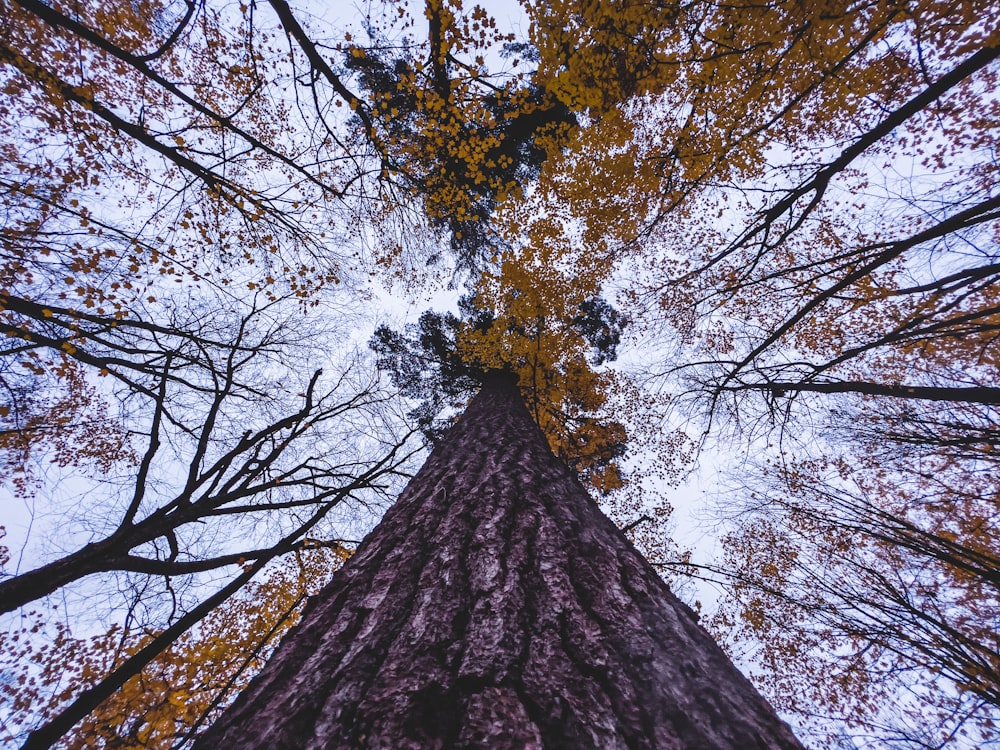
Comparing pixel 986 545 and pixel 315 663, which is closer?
pixel 315 663

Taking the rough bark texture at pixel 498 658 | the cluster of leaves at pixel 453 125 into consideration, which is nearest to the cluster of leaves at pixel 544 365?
the cluster of leaves at pixel 453 125

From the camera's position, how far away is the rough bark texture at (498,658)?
3.46 feet

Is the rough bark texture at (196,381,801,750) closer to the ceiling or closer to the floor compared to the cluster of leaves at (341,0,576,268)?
closer to the floor

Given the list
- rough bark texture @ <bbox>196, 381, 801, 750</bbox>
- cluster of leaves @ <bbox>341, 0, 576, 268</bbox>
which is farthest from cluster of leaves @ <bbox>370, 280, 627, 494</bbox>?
rough bark texture @ <bbox>196, 381, 801, 750</bbox>

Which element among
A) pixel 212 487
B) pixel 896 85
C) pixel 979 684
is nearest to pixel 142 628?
pixel 212 487

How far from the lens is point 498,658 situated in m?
1.28

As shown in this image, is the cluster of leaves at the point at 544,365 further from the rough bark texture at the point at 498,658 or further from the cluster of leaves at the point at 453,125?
the rough bark texture at the point at 498,658

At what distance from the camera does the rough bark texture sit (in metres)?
1.05

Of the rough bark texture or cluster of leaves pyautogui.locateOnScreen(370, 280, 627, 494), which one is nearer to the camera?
the rough bark texture

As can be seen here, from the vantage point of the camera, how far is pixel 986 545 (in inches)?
222

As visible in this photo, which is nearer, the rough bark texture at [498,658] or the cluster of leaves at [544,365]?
the rough bark texture at [498,658]

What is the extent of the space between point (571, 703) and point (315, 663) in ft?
3.15

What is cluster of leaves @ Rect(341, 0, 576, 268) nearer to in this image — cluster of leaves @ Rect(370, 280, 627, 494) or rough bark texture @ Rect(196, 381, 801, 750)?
cluster of leaves @ Rect(370, 280, 627, 494)

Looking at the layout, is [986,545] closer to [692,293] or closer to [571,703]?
[692,293]
